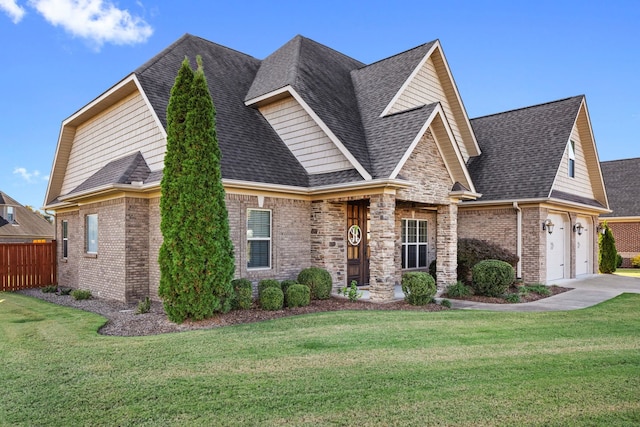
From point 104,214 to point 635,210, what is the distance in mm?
28924

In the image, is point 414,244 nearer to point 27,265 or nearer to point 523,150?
point 523,150

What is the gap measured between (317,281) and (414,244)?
20.1ft

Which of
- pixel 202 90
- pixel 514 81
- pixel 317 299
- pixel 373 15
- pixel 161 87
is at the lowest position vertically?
pixel 317 299

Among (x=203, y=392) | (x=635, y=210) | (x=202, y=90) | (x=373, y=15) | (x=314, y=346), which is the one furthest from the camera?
(x=635, y=210)

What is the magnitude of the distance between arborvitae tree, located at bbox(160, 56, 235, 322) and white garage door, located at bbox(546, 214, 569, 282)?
41.8 feet

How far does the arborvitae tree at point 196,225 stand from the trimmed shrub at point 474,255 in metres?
8.90

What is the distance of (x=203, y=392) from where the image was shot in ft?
16.5

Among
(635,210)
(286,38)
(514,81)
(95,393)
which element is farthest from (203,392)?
(635,210)

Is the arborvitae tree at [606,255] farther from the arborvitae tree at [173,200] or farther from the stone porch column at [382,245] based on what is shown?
the arborvitae tree at [173,200]

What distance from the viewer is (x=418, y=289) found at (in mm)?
11180

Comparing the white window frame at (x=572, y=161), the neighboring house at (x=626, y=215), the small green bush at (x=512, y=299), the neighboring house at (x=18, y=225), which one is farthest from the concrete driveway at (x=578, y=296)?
the neighboring house at (x=18, y=225)

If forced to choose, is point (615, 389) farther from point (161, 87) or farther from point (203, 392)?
point (161, 87)

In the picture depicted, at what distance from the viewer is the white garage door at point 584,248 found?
19641 mm

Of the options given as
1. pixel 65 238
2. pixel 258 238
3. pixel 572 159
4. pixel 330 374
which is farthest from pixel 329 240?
pixel 572 159
